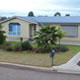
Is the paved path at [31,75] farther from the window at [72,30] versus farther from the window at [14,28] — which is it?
the window at [14,28]

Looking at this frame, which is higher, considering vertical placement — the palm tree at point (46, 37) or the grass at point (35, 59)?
the palm tree at point (46, 37)

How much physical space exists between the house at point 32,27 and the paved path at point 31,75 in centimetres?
1478

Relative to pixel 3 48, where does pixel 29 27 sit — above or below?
above

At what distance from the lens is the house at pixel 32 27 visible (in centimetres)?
2369

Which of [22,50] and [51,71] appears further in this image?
[22,50]

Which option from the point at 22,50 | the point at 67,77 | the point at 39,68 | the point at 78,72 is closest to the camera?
the point at 67,77

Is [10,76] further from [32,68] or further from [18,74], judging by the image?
[32,68]

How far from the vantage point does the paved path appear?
809 cm

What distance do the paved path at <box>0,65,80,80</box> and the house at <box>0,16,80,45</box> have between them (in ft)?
48.5

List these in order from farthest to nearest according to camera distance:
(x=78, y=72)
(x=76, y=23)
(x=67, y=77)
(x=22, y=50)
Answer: (x=76, y=23)
(x=22, y=50)
(x=78, y=72)
(x=67, y=77)

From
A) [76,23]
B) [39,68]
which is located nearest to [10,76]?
[39,68]

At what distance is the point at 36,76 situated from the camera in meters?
8.41

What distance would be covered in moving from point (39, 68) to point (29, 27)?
16.2 m

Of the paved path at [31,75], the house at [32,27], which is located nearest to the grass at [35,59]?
the paved path at [31,75]
